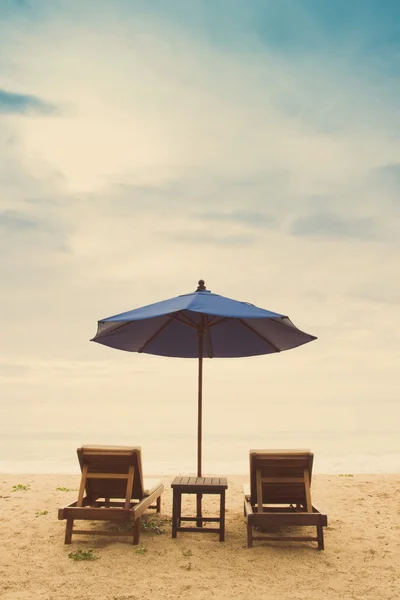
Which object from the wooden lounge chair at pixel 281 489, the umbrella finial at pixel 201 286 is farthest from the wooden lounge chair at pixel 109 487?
the umbrella finial at pixel 201 286

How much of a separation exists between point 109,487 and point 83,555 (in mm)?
833

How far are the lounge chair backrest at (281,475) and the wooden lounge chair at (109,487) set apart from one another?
120cm

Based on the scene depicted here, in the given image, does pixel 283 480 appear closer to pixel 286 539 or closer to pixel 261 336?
pixel 286 539

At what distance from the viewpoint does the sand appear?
4.27 m

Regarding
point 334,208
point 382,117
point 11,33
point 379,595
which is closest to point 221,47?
point 382,117

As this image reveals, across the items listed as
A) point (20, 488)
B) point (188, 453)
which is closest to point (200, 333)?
point (20, 488)

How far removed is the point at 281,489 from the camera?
5.62 meters

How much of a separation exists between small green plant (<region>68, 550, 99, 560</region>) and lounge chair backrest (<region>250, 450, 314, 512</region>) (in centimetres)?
165

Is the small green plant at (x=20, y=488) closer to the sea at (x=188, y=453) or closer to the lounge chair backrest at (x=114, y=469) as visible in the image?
the sea at (x=188, y=453)

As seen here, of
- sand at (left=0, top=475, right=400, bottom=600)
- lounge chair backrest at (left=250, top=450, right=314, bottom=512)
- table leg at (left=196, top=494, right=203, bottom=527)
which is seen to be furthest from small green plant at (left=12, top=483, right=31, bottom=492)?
lounge chair backrest at (left=250, top=450, right=314, bottom=512)

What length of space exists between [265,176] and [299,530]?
10.8 meters

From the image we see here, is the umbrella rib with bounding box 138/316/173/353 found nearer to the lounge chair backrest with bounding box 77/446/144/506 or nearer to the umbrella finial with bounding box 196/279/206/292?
the umbrella finial with bounding box 196/279/206/292

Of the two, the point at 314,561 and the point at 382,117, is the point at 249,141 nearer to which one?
the point at 382,117

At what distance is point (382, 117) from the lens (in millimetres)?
10477
